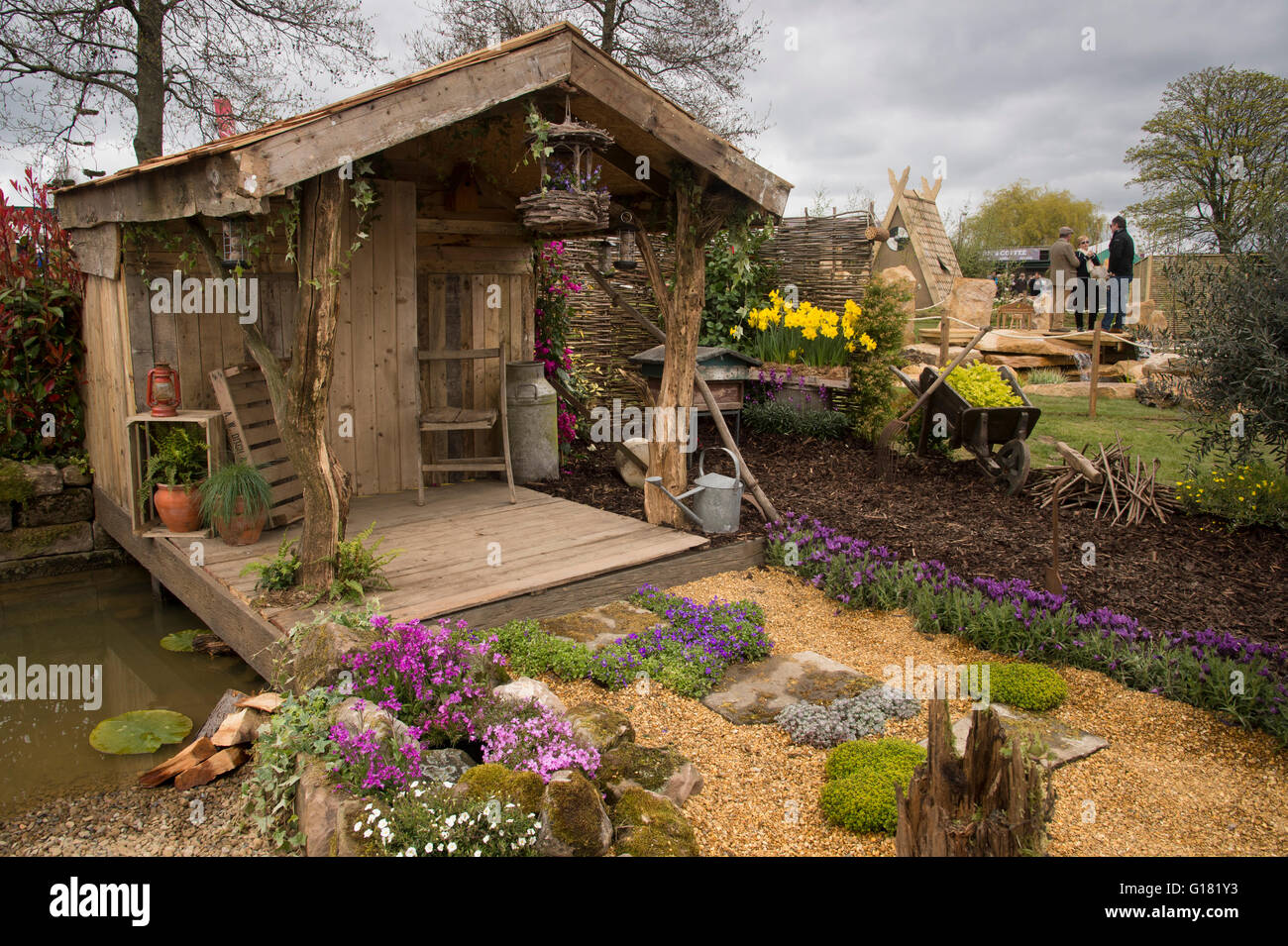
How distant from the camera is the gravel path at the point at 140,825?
338 cm

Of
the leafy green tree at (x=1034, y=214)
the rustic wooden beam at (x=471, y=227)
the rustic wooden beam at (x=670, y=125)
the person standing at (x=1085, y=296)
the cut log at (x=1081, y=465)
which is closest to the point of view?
the rustic wooden beam at (x=670, y=125)

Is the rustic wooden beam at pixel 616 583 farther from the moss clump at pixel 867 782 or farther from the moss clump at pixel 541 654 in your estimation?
the moss clump at pixel 867 782

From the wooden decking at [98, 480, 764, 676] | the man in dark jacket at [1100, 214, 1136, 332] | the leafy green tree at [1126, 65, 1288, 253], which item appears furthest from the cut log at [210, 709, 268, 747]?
the leafy green tree at [1126, 65, 1288, 253]

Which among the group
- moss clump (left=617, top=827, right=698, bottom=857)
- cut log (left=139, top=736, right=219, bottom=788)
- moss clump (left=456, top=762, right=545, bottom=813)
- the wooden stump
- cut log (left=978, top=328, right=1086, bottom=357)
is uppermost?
cut log (left=978, top=328, right=1086, bottom=357)

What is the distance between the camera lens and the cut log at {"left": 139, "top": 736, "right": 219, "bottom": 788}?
393 cm

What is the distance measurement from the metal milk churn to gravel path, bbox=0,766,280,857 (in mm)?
4317

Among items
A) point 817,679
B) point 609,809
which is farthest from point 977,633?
point 609,809

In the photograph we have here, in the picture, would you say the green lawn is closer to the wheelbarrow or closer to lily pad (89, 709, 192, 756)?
the wheelbarrow

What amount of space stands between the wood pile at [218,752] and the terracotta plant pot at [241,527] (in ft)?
5.89

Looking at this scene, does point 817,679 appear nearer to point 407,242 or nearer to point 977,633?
point 977,633

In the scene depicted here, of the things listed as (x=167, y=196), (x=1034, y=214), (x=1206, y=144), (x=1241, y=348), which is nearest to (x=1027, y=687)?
(x=1241, y=348)

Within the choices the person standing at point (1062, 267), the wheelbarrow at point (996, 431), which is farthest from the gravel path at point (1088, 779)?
the person standing at point (1062, 267)

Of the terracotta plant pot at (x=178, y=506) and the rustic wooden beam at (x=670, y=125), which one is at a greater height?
the rustic wooden beam at (x=670, y=125)

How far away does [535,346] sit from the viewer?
847cm
